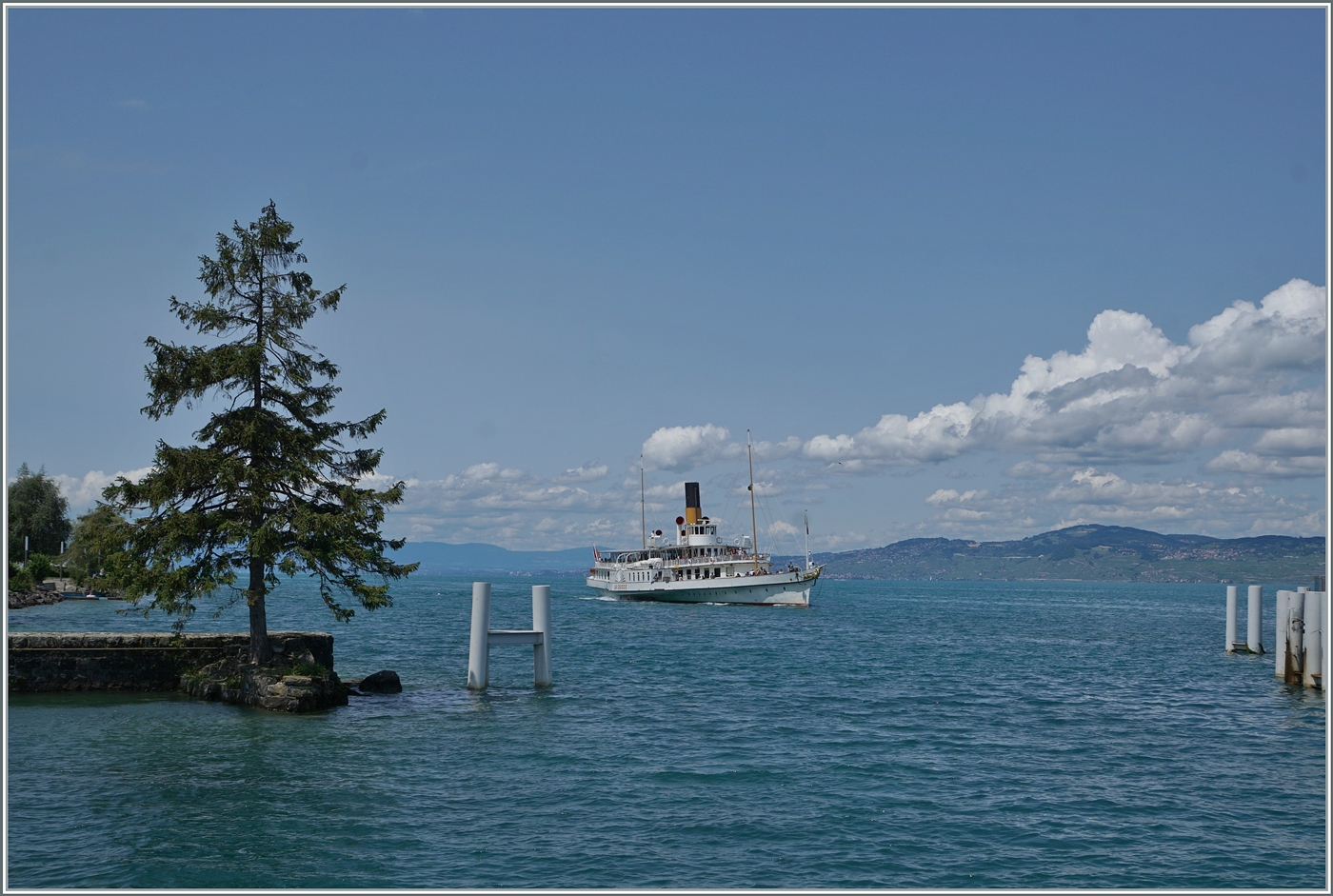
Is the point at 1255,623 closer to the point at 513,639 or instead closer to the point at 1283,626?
the point at 1283,626

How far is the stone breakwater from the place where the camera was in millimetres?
26672

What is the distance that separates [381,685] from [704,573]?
6791cm

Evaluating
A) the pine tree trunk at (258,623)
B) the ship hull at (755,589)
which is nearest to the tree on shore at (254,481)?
the pine tree trunk at (258,623)

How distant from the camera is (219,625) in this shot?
71500 millimetres

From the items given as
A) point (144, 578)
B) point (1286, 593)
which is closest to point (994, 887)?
point (144, 578)

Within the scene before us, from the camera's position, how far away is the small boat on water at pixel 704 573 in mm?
91812

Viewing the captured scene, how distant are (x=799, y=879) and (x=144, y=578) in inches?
782

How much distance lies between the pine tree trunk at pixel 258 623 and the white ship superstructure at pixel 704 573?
2613 inches

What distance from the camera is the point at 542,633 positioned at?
30.4 m

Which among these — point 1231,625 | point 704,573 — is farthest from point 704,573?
point 1231,625

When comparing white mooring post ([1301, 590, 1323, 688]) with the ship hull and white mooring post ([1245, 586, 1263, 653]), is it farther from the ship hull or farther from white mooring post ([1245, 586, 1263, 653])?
the ship hull

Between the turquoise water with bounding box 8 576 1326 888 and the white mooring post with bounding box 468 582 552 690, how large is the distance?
85cm

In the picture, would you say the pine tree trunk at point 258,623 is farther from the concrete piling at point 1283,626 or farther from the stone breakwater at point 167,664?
the concrete piling at point 1283,626

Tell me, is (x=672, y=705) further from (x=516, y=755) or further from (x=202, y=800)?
(x=202, y=800)
